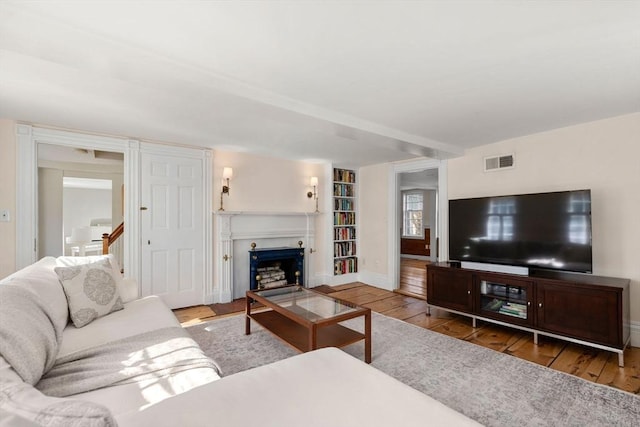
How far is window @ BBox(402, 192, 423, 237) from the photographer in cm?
844

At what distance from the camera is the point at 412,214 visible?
860 cm

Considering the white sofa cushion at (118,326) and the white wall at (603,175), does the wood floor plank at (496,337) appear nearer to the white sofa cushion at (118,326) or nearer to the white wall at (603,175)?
the white wall at (603,175)

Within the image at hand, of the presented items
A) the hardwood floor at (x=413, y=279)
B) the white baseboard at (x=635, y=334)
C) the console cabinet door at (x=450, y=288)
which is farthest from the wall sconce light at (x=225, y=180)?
the white baseboard at (x=635, y=334)

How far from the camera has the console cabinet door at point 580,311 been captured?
2348 millimetres

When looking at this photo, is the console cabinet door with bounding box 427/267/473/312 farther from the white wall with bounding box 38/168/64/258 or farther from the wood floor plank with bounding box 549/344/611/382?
the white wall with bounding box 38/168/64/258

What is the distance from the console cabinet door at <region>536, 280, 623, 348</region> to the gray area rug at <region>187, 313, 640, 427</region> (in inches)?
20.6

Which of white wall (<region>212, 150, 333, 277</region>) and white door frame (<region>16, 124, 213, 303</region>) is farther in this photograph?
white wall (<region>212, 150, 333, 277</region>)

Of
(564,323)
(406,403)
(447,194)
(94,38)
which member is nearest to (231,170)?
(94,38)

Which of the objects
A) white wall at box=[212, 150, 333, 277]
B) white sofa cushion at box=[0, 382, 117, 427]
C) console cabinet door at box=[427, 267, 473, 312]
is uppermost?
white wall at box=[212, 150, 333, 277]

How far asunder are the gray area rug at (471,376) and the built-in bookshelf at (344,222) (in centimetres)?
214

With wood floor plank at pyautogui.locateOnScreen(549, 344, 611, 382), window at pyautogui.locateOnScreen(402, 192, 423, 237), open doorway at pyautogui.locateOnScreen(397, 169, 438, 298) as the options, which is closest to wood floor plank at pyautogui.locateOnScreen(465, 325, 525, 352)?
wood floor plank at pyautogui.locateOnScreen(549, 344, 611, 382)

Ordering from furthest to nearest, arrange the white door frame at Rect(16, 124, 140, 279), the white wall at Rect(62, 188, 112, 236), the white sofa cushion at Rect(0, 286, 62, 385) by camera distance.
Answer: the white wall at Rect(62, 188, 112, 236) → the white door frame at Rect(16, 124, 140, 279) → the white sofa cushion at Rect(0, 286, 62, 385)

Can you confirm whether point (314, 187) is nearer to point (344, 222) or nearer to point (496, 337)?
point (344, 222)

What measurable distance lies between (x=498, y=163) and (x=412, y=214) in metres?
5.15
